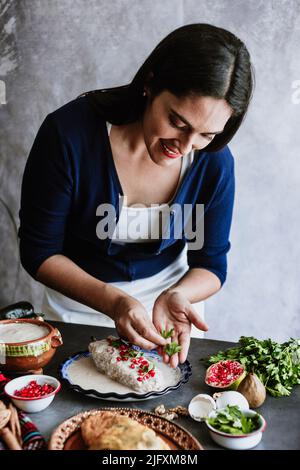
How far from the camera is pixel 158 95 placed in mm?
1696

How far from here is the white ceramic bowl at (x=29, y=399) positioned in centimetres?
136

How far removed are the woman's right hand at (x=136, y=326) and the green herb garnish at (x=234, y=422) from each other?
0.31m

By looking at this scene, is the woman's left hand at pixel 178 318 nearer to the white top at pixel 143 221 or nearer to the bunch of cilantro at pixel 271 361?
the bunch of cilantro at pixel 271 361

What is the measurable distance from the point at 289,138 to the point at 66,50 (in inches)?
54.5

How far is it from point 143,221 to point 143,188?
5.0 inches

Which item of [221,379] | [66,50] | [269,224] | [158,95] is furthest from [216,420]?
[66,50]

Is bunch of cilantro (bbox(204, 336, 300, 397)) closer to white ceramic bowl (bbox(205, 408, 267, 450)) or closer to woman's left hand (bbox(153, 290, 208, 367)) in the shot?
woman's left hand (bbox(153, 290, 208, 367))

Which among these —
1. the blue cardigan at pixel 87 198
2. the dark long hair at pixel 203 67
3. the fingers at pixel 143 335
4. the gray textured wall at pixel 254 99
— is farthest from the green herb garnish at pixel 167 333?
the gray textured wall at pixel 254 99

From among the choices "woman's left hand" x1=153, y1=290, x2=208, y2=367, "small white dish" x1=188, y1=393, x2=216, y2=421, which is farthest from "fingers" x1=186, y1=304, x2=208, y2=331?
"small white dish" x1=188, y1=393, x2=216, y2=421

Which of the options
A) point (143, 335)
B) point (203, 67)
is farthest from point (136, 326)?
point (203, 67)

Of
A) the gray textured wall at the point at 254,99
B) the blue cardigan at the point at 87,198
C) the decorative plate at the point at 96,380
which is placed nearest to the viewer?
the decorative plate at the point at 96,380

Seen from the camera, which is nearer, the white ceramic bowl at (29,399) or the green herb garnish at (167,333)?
the white ceramic bowl at (29,399)

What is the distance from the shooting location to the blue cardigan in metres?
1.92
